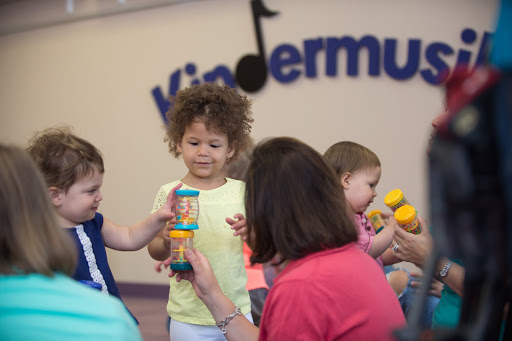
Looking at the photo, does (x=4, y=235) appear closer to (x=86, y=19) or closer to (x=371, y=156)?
(x=371, y=156)

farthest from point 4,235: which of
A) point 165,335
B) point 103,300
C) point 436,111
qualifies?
point 436,111

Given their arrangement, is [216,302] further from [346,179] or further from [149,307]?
[149,307]

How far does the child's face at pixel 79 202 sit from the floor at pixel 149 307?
103 inches

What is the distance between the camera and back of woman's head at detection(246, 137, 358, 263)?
51.0 inches

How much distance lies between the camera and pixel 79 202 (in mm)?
1825

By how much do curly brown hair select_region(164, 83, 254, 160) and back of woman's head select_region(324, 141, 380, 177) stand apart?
459 millimetres

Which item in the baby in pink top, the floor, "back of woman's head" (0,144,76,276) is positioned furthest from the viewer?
the floor

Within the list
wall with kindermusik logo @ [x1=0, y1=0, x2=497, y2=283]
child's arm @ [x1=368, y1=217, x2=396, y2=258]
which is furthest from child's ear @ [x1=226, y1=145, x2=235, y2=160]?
wall with kindermusik logo @ [x1=0, y1=0, x2=497, y2=283]

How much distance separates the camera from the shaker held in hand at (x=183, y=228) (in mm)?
1794

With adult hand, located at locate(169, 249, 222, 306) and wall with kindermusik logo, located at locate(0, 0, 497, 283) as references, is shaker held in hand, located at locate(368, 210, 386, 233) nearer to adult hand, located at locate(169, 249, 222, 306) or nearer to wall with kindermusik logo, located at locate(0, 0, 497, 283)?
wall with kindermusik logo, located at locate(0, 0, 497, 283)

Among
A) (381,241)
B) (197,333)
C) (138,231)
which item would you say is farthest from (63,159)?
(381,241)

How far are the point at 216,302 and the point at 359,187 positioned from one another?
105 cm

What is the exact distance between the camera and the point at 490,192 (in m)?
0.69

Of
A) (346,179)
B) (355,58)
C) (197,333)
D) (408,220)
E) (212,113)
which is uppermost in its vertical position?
(355,58)
